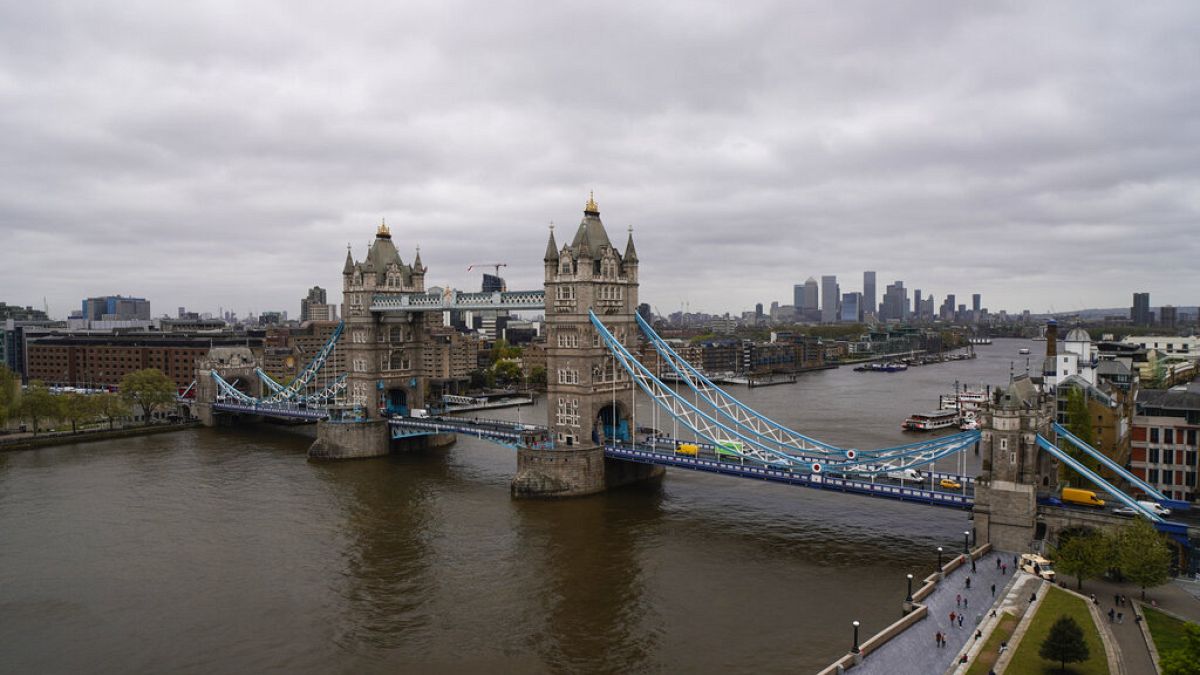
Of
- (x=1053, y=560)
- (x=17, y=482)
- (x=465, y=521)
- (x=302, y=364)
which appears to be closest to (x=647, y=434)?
(x=465, y=521)

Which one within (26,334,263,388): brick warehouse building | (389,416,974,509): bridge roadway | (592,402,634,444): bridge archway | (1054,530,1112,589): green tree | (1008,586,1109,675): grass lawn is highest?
(26,334,263,388): brick warehouse building

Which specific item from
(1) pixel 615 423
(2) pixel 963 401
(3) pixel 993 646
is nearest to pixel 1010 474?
(3) pixel 993 646

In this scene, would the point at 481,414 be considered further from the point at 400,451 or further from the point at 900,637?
the point at 900,637

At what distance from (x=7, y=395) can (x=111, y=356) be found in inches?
1995

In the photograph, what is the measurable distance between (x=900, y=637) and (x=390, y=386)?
67.2 meters

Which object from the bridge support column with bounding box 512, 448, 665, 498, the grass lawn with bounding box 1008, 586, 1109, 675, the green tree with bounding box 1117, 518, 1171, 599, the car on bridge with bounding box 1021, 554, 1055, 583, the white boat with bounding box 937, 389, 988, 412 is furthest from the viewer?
the white boat with bounding box 937, 389, 988, 412

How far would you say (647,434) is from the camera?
73.2m

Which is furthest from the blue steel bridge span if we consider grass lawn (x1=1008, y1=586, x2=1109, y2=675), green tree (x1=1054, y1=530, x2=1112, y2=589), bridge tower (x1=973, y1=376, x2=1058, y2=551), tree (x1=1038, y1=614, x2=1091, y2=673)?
tree (x1=1038, y1=614, x2=1091, y2=673)

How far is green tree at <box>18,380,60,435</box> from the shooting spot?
93188 millimetres

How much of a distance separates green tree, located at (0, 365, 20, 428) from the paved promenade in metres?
101

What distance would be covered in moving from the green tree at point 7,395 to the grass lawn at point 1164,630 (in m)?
111

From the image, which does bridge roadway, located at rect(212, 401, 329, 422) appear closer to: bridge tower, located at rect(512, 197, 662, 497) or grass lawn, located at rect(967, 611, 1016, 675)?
bridge tower, located at rect(512, 197, 662, 497)

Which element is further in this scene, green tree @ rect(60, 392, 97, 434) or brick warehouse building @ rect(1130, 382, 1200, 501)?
green tree @ rect(60, 392, 97, 434)

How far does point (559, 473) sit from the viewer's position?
62906mm
